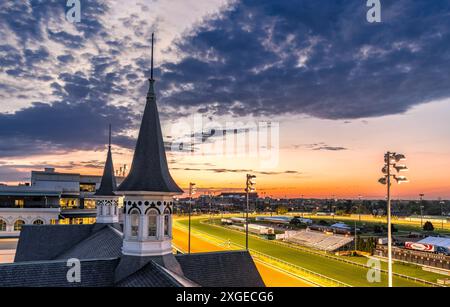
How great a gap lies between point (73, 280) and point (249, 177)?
61.7ft

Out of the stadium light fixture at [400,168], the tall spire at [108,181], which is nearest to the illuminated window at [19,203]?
the tall spire at [108,181]

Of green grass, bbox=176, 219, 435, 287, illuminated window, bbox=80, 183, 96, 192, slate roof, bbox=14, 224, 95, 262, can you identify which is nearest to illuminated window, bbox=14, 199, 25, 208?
illuminated window, bbox=80, 183, 96, 192

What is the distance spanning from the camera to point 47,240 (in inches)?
Result: 1426

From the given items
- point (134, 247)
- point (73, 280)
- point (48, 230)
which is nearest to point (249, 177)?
point (134, 247)

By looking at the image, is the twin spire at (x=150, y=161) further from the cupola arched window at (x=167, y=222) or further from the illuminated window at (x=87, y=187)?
the illuminated window at (x=87, y=187)

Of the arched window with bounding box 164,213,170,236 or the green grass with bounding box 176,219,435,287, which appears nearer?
the arched window with bounding box 164,213,170,236

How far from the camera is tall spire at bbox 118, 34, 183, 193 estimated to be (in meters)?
18.6

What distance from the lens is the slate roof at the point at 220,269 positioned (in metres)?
19.0

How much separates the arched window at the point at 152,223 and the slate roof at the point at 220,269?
215cm

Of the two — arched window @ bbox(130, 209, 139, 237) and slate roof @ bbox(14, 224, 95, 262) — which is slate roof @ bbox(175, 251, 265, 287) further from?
slate roof @ bbox(14, 224, 95, 262)

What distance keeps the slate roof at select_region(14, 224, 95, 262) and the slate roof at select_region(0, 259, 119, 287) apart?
20.0 metres

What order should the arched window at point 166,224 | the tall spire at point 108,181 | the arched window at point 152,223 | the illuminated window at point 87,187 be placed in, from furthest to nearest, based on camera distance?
1. the illuminated window at point 87,187
2. the tall spire at point 108,181
3. the arched window at point 166,224
4. the arched window at point 152,223

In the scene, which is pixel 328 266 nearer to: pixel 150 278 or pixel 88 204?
pixel 150 278
